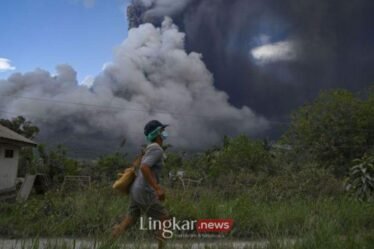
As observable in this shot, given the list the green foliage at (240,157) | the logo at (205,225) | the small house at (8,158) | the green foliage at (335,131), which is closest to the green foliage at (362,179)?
the logo at (205,225)

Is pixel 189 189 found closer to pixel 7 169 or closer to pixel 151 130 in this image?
pixel 151 130

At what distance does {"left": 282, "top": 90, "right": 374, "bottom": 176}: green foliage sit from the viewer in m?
39.2

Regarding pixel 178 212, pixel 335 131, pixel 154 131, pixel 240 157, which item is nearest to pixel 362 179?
pixel 178 212

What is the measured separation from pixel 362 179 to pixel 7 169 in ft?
57.4

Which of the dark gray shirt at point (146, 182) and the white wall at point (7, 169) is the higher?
the white wall at point (7, 169)

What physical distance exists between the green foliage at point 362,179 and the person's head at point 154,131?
779cm

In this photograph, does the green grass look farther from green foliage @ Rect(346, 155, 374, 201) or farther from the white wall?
the white wall

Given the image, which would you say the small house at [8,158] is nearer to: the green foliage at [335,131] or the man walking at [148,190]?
the man walking at [148,190]

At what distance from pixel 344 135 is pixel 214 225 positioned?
36581 millimetres

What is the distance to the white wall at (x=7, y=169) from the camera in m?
20.6

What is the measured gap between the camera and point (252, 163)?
45312 mm

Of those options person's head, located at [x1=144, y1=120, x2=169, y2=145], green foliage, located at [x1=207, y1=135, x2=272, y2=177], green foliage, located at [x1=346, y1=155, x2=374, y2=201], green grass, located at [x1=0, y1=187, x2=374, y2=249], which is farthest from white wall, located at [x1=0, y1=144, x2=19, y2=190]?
green foliage, located at [x1=207, y1=135, x2=272, y2=177]

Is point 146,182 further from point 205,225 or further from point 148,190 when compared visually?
point 205,225

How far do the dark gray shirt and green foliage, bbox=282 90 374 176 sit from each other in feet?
116
